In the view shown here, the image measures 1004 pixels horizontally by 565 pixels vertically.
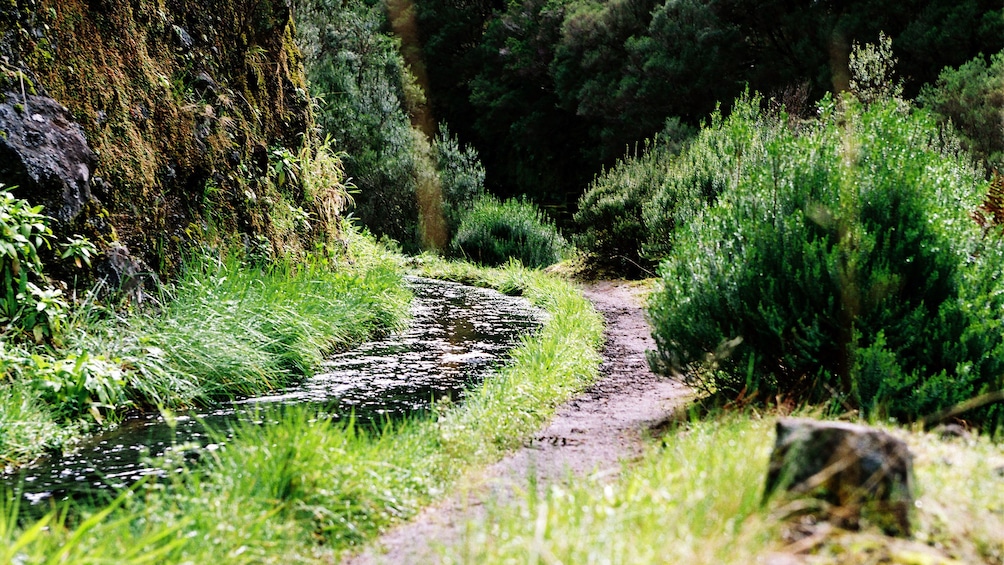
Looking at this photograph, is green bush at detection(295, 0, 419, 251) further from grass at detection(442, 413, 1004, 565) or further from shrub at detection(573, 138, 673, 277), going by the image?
grass at detection(442, 413, 1004, 565)

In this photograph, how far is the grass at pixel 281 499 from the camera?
2883 mm

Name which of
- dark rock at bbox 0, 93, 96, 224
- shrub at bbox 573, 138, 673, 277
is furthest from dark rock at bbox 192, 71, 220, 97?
shrub at bbox 573, 138, 673, 277

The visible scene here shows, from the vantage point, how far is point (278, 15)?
35.1 feet

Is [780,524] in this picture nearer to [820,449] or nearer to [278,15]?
[820,449]

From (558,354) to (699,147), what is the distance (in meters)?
8.41

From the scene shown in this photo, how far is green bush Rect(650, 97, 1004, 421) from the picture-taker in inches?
183

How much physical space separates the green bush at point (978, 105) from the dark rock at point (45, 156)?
14729 mm

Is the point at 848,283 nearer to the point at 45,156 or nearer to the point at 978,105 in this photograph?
the point at 45,156

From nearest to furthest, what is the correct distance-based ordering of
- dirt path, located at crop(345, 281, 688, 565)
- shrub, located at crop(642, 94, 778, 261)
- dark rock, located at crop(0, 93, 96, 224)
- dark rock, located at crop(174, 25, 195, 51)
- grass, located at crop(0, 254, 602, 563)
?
grass, located at crop(0, 254, 602, 563) → dirt path, located at crop(345, 281, 688, 565) → dark rock, located at crop(0, 93, 96, 224) → dark rock, located at crop(174, 25, 195, 51) → shrub, located at crop(642, 94, 778, 261)

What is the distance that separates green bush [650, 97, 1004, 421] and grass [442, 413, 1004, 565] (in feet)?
5.02

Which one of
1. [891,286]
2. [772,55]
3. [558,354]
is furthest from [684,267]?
[772,55]

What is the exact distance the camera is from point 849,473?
2.58m

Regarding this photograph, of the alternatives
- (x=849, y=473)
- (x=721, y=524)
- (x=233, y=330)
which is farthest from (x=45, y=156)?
(x=849, y=473)

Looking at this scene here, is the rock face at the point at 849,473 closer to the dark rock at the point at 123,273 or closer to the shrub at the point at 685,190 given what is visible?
the dark rock at the point at 123,273
